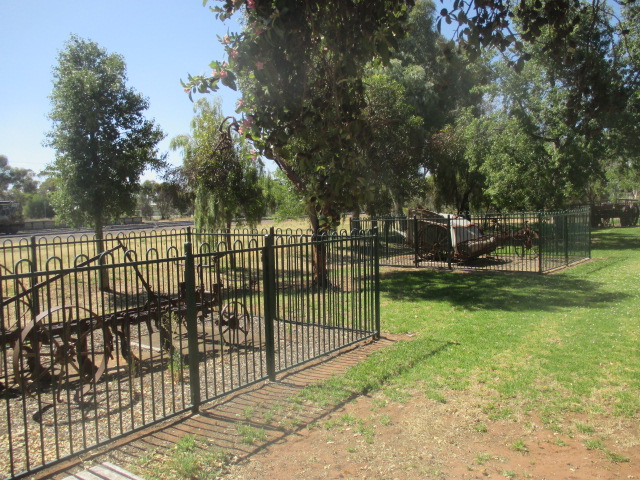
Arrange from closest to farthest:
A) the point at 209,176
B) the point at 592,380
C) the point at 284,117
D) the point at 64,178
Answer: the point at 284,117 → the point at 592,380 → the point at 64,178 → the point at 209,176

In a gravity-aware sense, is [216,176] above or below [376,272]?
above

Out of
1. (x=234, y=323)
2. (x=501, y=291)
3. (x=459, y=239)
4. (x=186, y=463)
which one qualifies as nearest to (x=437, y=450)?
(x=186, y=463)

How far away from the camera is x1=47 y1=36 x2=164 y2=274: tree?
12.2 meters

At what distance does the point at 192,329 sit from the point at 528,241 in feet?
45.6

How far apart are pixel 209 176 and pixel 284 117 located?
11629 millimetres

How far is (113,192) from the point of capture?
12.7 m

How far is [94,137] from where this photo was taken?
12.5 meters

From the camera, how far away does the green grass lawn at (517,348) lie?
543cm

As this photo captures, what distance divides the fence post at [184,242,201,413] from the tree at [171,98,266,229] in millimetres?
10706

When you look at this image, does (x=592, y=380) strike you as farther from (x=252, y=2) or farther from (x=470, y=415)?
(x=252, y=2)

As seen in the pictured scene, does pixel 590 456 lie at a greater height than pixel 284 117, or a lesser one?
lesser

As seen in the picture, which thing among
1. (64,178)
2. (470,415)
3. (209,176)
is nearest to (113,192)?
(64,178)

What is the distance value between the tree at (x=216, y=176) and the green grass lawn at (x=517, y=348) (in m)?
6.60

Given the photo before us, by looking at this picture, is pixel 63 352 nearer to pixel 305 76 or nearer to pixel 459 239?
pixel 305 76
